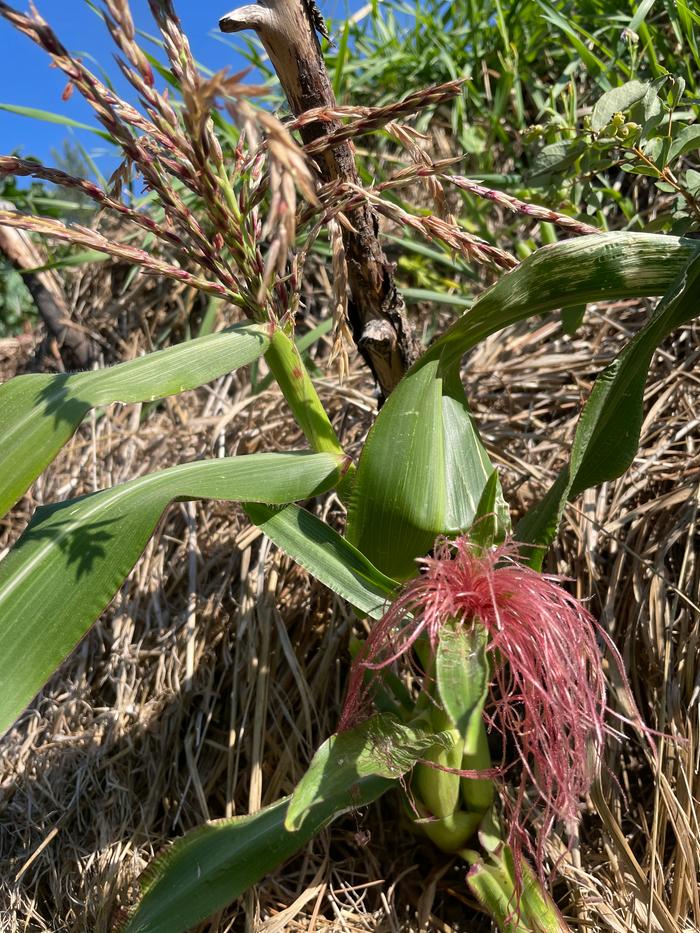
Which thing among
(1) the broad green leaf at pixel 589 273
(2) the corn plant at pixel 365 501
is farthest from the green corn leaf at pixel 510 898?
(1) the broad green leaf at pixel 589 273

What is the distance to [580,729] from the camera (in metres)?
0.73

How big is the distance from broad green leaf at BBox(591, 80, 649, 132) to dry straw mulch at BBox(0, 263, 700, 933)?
0.43 metres

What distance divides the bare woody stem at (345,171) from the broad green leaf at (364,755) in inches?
17.6

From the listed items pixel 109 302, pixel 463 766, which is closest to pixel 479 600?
pixel 463 766

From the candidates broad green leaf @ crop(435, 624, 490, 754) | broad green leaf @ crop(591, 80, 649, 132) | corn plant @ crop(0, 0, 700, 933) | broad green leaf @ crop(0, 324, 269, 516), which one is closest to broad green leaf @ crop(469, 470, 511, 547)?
corn plant @ crop(0, 0, 700, 933)

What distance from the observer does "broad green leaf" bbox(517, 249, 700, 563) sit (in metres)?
0.74

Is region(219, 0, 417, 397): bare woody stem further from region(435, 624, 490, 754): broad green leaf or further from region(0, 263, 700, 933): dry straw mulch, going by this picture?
region(435, 624, 490, 754): broad green leaf

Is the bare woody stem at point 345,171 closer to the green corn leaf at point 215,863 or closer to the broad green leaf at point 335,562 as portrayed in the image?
the broad green leaf at point 335,562

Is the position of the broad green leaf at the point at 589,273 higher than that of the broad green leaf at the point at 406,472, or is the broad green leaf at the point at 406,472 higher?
the broad green leaf at the point at 589,273

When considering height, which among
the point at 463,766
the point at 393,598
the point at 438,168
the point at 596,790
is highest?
the point at 438,168

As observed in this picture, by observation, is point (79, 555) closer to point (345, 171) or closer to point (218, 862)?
point (218, 862)

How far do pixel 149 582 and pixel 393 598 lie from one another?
0.66 m

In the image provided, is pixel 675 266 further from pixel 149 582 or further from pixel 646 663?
pixel 149 582

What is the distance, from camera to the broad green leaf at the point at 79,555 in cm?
66
